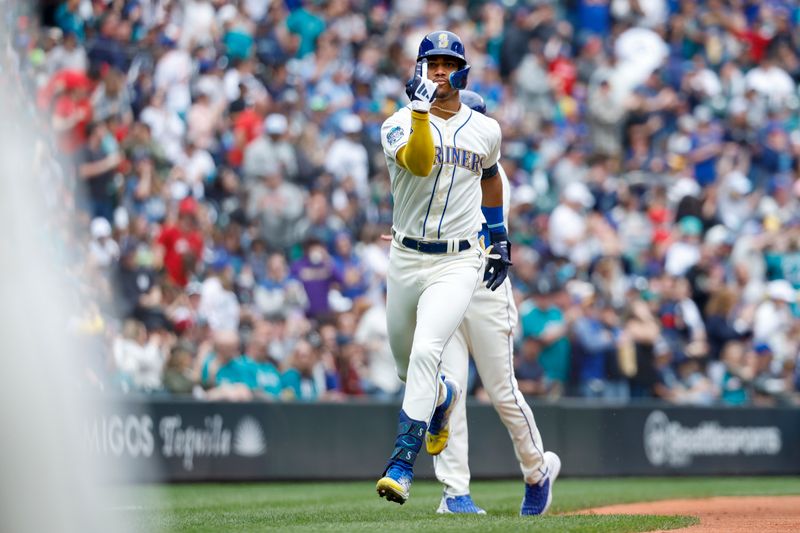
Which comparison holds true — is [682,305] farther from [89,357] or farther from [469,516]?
[469,516]

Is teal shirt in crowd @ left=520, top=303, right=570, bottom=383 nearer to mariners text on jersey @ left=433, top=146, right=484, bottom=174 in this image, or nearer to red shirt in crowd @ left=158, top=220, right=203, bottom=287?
red shirt in crowd @ left=158, top=220, right=203, bottom=287

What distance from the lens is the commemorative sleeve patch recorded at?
8.45m

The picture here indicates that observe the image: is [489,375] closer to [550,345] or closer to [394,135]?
[394,135]

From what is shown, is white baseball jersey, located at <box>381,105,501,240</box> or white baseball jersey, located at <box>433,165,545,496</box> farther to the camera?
white baseball jersey, located at <box>433,165,545,496</box>

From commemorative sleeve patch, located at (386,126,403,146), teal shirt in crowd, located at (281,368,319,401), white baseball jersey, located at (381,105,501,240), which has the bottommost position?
teal shirt in crowd, located at (281,368,319,401)

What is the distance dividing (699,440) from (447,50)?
30.7ft

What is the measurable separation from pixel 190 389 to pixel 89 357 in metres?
1.41

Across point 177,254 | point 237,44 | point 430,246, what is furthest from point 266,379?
point 430,246

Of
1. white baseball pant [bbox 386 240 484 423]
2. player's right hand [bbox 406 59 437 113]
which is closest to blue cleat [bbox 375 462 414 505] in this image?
white baseball pant [bbox 386 240 484 423]

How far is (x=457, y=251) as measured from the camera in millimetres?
8688

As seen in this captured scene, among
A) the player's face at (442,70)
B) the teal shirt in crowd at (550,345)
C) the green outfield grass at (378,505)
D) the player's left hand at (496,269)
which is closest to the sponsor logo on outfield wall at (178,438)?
the green outfield grass at (378,505)

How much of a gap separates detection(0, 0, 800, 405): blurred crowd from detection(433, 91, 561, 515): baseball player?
487cm

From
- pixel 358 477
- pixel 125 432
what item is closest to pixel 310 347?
pixel 358 477

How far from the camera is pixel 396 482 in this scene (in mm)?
8055
